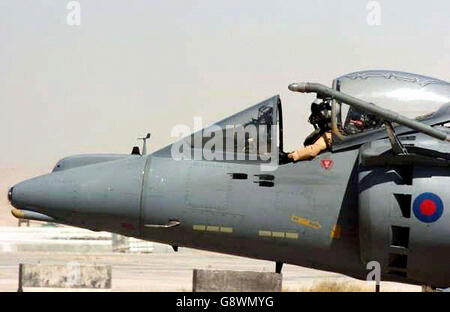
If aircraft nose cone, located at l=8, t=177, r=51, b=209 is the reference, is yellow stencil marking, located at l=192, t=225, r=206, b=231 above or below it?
below

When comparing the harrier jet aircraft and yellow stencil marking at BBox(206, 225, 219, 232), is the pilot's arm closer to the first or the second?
the harrier jet aircraft

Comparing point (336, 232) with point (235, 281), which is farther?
point (235, 281)

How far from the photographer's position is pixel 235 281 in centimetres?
1421

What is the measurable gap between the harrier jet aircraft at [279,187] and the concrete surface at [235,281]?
8.20 ft

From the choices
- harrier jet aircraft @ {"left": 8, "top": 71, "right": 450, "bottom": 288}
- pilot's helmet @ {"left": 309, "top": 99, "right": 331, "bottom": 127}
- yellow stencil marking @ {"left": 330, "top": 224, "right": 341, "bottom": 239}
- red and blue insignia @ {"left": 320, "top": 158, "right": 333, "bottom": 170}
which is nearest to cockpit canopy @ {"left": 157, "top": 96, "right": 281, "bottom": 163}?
harrier jet aircraft @ {"left": 8, "top": 71, "right": 450, "bottom": 288}

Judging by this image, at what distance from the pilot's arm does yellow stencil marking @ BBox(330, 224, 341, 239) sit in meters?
0.83

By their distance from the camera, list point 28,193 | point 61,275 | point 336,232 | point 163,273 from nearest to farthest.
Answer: point 336,232 < point 28,193 < point 61,275 < point 163,273

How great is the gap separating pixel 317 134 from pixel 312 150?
1.09 ft

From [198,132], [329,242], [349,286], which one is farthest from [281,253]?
[349,286]

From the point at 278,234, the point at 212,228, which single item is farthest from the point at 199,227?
the point at 278,234

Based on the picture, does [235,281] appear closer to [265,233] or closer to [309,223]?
[265,233]

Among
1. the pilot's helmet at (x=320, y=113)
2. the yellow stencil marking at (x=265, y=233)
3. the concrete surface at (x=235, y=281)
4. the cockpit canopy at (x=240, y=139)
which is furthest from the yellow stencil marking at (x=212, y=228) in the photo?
the concrete surface at (x=235, y=281)

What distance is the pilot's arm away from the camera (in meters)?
11.2

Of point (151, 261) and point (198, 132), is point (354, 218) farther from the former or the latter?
point (151, 261)
